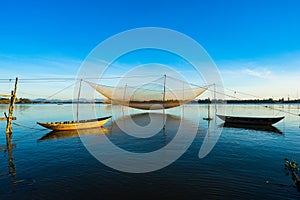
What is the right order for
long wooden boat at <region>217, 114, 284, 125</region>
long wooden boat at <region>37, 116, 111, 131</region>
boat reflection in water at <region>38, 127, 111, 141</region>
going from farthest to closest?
long wooden boat at <region>217, 114, 284, 125</region> < long wooden boat at <region>37, 116, 111, 131</region> < boat reflection in water at <region>38, 127, 111, 141</region>

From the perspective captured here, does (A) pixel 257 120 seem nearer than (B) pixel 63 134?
No

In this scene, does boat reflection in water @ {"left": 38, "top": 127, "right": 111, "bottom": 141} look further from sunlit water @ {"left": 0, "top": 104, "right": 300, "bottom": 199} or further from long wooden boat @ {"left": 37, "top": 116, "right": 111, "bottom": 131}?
sunlit water @ {"left": 0, "top": 104, "right": 300, "bottom": 199}

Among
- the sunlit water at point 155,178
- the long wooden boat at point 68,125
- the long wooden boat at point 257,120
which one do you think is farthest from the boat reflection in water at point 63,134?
the long wooden boat at point 257,120

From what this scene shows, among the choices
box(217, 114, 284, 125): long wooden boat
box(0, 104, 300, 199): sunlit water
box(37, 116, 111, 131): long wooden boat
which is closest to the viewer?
box(0, 104, 300, 199): sunlit water

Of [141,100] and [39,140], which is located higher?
[141,100]

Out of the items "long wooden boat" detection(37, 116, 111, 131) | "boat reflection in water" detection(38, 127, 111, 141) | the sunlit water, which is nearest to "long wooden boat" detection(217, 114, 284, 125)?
the sunlit water

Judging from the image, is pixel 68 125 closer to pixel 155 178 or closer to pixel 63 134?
pixel 63 134

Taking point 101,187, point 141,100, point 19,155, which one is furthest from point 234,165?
point 141,100

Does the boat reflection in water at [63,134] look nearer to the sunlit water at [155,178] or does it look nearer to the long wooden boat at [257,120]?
the sunlit water at [155,178]

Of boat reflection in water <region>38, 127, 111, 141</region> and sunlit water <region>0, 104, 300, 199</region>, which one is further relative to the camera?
boat reflection in water <region>38, 127, 111, 141</region>

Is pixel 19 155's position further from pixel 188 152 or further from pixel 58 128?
pixel 188 152

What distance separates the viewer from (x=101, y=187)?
5.71 meters

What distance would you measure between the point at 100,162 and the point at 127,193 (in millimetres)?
3184

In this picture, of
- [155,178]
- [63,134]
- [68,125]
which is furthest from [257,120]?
[63,134]
